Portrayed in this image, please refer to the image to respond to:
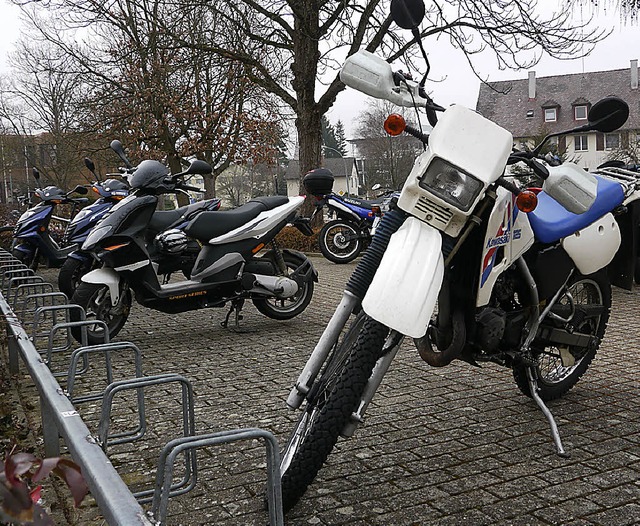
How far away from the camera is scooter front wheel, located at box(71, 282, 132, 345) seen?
6.07 metres

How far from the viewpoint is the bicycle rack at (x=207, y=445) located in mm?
1843

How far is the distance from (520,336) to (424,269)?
1298 millimetres

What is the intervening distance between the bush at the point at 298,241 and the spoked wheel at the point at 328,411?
12.3 m

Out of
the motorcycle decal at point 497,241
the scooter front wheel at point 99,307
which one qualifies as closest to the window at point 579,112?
the scooter front wheel at point 99,307

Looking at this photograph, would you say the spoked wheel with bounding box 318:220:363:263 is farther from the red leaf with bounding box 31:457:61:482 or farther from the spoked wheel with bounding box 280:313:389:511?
the red leaf with bounding box 31:457:61:482

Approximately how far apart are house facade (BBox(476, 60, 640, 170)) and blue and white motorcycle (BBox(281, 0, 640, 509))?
54.5 meters

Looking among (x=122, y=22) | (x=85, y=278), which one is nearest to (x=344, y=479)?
(x=85, y=278)

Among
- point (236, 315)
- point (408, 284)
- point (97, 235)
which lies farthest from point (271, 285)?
point (408, 284)

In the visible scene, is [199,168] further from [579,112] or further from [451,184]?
[579,112]

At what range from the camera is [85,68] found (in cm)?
2172

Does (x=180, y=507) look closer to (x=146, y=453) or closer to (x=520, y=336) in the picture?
(x=146, y=453)

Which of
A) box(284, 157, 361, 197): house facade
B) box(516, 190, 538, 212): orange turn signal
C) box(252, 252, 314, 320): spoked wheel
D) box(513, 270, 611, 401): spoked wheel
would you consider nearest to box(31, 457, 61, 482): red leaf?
box(516, 190, 538, 212): orange turn signal

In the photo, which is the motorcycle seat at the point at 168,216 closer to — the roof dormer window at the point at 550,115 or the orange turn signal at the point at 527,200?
the orange turn signal at the point at 527,200

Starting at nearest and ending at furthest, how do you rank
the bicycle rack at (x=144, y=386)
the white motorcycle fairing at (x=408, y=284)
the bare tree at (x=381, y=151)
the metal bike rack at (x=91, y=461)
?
1. the metal bike rack at (x=91, y=461)
2. the bicycle rack at (x=144, y=386)
3. the white motorcycle fairing at (x=408, y=284)
4. the bare tree at (x=381, y=151)
